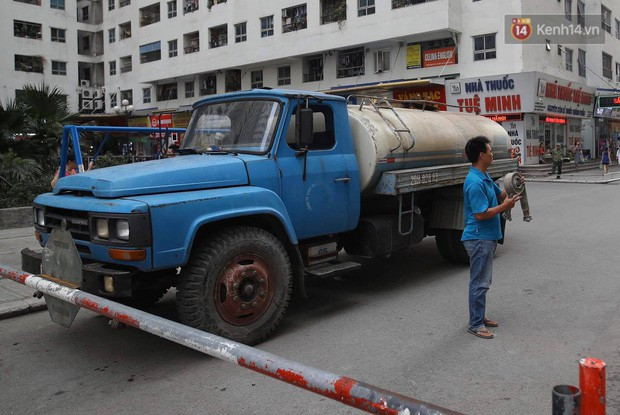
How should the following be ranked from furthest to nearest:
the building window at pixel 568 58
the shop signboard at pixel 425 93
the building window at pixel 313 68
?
the building window at pixel 313 68 < the building window at pixel 568 58 < the shop signboard at pixel 425 93

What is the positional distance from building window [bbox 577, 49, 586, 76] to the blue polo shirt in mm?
35996

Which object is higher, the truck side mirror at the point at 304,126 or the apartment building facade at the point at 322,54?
the apartment building facade at the point at 322,54

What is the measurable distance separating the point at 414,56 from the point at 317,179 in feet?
86.6

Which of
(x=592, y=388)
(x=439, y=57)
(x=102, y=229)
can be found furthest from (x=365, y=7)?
(x=592, y=388)

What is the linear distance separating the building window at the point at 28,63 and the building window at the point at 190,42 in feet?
52.3

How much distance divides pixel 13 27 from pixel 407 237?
5089 centimetres

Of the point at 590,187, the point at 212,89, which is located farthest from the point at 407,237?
the point at 212,89

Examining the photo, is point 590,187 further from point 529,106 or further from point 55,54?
point 55,54

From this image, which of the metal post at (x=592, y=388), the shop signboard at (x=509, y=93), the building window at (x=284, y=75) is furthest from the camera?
the building window at (x=284, y=75)

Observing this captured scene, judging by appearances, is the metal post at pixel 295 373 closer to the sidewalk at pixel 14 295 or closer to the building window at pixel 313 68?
the sidewalk at pixel 14 295

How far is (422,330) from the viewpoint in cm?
552

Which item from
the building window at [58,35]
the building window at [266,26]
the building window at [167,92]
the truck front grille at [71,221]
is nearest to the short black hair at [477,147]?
the truck front grille at [71,221]

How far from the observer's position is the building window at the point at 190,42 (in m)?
41.9

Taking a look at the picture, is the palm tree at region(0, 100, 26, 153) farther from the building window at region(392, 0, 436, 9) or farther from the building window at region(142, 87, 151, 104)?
the building window at region(142, 87, 151, 104)
